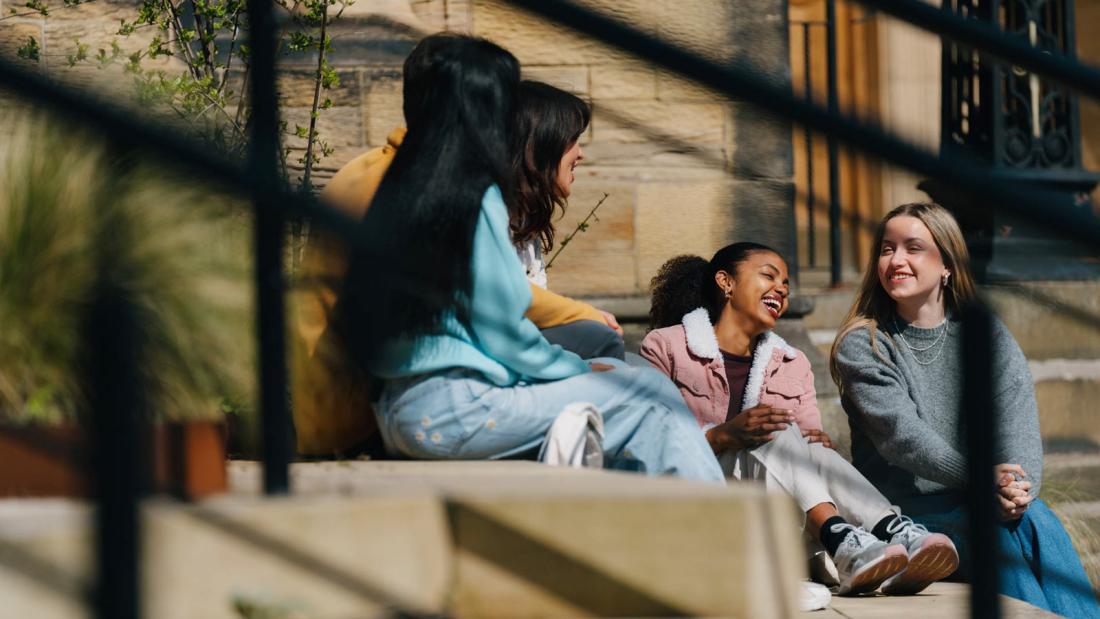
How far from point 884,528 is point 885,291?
869mm

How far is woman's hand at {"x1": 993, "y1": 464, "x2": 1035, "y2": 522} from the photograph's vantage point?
151 inches

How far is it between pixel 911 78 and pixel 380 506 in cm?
866

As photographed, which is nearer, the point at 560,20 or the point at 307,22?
the point at 560,20

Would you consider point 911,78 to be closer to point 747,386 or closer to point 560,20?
point 747,386

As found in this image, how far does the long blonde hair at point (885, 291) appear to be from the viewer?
4.25 m

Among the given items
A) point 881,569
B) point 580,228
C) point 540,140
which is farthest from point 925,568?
point 580,228

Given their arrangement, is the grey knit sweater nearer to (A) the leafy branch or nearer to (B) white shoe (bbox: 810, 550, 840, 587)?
(B) white shoe (bbox: 810, 550, 840, 587)

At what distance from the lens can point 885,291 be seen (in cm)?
429

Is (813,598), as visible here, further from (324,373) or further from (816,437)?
(324,373)

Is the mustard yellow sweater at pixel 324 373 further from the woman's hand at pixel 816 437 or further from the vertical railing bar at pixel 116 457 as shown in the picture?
the vertical railing bar at pixel 116 457

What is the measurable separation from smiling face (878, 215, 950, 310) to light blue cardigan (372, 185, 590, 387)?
1.55m

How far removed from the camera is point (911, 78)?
958 cm

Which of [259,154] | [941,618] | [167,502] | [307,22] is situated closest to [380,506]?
[167,502]

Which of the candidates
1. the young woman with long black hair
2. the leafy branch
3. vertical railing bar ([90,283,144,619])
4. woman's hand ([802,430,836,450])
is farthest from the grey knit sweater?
vertical railing bar ([90,283,144,619])
